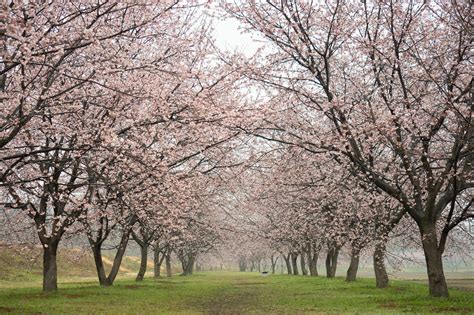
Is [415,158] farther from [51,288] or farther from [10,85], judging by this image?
[51,288]

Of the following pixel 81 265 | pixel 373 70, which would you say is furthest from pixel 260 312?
pixel 81 265

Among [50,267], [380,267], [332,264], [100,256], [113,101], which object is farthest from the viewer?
[332,264]

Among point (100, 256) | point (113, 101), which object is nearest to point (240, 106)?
point (113, 101)

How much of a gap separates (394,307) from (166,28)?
38.8 feet

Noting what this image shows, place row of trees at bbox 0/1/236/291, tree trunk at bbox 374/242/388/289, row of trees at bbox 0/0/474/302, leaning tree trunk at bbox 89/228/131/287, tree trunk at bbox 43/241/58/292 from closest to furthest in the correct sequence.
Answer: row of trees at bbox 0/1/236/291 < row of trees at bbox 0/0/474/302 < tree trunk at bbox 43/241/58/292 < tree trunk at bbox 374/242/388/289 < leaning tree trunk at bbox 89/228/131/287

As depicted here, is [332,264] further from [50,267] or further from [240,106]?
[240,106]

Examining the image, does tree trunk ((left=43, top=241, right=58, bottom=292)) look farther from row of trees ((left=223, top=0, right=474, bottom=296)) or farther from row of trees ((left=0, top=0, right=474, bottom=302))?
row of trees ((left=223, top=0, right=474, bottom=296))

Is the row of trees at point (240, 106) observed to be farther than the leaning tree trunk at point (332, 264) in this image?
No

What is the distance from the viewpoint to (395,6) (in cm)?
1571

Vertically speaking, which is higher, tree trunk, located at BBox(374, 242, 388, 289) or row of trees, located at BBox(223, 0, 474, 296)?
row of trees, located at BBox(223, 0, 474, 296)

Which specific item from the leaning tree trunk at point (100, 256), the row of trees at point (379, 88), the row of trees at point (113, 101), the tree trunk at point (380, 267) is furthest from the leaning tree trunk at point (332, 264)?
the row of trees at point (113, 101)

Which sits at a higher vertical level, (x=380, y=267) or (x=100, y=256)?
(x=100, y=256)

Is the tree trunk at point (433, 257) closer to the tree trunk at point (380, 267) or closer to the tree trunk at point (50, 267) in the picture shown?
the tree trunk at point (380, 267)

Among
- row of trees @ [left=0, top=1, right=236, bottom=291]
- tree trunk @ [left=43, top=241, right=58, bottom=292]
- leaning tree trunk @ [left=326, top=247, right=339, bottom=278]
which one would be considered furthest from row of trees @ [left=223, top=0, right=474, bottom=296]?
leaning tree trunk @ [left=326, top=247, right=339, bottom=278]
